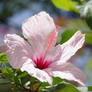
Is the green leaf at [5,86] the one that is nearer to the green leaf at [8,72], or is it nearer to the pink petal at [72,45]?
the green leaf at [8,72]

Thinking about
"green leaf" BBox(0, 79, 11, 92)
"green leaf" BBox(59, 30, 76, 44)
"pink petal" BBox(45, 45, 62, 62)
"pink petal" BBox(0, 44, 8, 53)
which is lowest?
"green leaf" BBox(0, 79, 11, 92)

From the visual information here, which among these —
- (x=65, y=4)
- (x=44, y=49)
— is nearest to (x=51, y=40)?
(x=44, y=49)

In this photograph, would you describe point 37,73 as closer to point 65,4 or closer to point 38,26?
Result: point 38,26

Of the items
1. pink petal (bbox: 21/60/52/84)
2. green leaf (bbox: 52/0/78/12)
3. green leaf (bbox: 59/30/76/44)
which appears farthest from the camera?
green leaf (bbox: 52/0/78/12)

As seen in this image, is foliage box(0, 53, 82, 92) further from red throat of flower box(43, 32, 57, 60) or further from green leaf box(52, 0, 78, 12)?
green leaf box(52, 0, 78, 12)

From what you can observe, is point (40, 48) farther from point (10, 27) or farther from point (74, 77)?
point (10, 27)

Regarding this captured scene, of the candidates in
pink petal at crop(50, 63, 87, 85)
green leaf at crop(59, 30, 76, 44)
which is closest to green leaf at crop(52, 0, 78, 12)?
green leaf at crop(59, 30, 76, 44)

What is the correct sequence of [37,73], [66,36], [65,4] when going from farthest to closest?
[65,4] → [66,36] → [37,73]

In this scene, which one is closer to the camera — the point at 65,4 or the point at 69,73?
the point at 69,73
